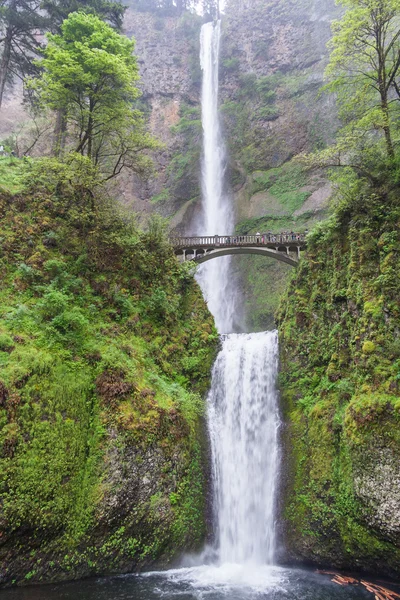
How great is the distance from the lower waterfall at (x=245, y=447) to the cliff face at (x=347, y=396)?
66 cm

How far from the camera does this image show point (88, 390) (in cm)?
1102

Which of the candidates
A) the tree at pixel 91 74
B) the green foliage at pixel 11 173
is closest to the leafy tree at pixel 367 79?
the tree at pixel 91 74

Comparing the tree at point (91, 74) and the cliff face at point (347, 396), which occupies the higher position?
the tree at point (91, 74)

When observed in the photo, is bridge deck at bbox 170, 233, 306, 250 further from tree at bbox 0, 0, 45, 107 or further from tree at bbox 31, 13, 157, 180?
tree at bbox 0, 0, 45, 107

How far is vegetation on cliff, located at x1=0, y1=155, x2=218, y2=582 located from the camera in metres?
9.22

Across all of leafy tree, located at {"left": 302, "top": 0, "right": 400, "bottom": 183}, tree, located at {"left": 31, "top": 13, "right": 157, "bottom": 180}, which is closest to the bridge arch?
leafy tree, located at {"left": 302, "top": 0, "right": 400, "bottom": 183}

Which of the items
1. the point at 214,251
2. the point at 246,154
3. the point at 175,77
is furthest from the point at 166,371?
the point at 175,77

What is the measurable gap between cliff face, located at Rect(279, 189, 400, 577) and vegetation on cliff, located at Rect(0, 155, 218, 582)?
3486 mm

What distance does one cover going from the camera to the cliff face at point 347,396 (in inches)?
396

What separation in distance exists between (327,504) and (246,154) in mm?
29587

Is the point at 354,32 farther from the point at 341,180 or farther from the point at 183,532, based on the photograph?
the point at 183,532

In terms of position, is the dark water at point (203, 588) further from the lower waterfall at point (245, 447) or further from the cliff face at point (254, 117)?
the cliff face at point (254, 117)

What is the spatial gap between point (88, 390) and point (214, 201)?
82.0 feet

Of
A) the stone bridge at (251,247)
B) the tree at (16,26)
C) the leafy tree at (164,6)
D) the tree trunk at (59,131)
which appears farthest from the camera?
the leafy tree at (164,6)
